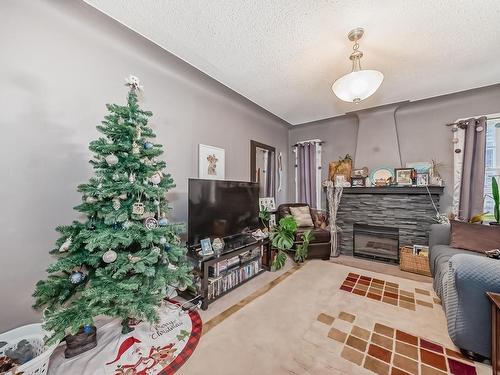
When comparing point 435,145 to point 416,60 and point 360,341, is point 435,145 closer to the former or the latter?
point 416,60

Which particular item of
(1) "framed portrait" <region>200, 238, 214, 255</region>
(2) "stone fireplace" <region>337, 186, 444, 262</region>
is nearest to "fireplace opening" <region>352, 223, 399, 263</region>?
(2) "stone fireplace" <region>337, 186, 444, 262</region>

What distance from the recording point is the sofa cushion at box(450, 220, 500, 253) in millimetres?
2000

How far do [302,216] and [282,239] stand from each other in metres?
0.90

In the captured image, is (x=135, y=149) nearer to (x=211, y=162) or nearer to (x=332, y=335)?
(x=211, y=162)

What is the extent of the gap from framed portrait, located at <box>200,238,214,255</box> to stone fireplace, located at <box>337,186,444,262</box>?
2563 mm

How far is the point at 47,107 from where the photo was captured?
1.44 meters

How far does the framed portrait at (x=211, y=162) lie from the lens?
252 cm

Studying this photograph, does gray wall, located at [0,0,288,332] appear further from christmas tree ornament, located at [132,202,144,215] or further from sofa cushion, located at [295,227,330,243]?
sofa cushion, located at [295,227,330,243]

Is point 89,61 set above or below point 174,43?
below

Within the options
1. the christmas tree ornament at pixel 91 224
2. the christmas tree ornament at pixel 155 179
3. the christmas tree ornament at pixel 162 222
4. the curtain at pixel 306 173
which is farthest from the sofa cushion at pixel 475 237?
the christmas tree ornament at pixel 91 224

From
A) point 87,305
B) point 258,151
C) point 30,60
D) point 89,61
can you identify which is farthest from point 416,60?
point 87,305

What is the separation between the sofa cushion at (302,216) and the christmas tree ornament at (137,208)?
2615mm

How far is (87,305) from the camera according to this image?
4.07ft

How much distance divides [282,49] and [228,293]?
2527mm
